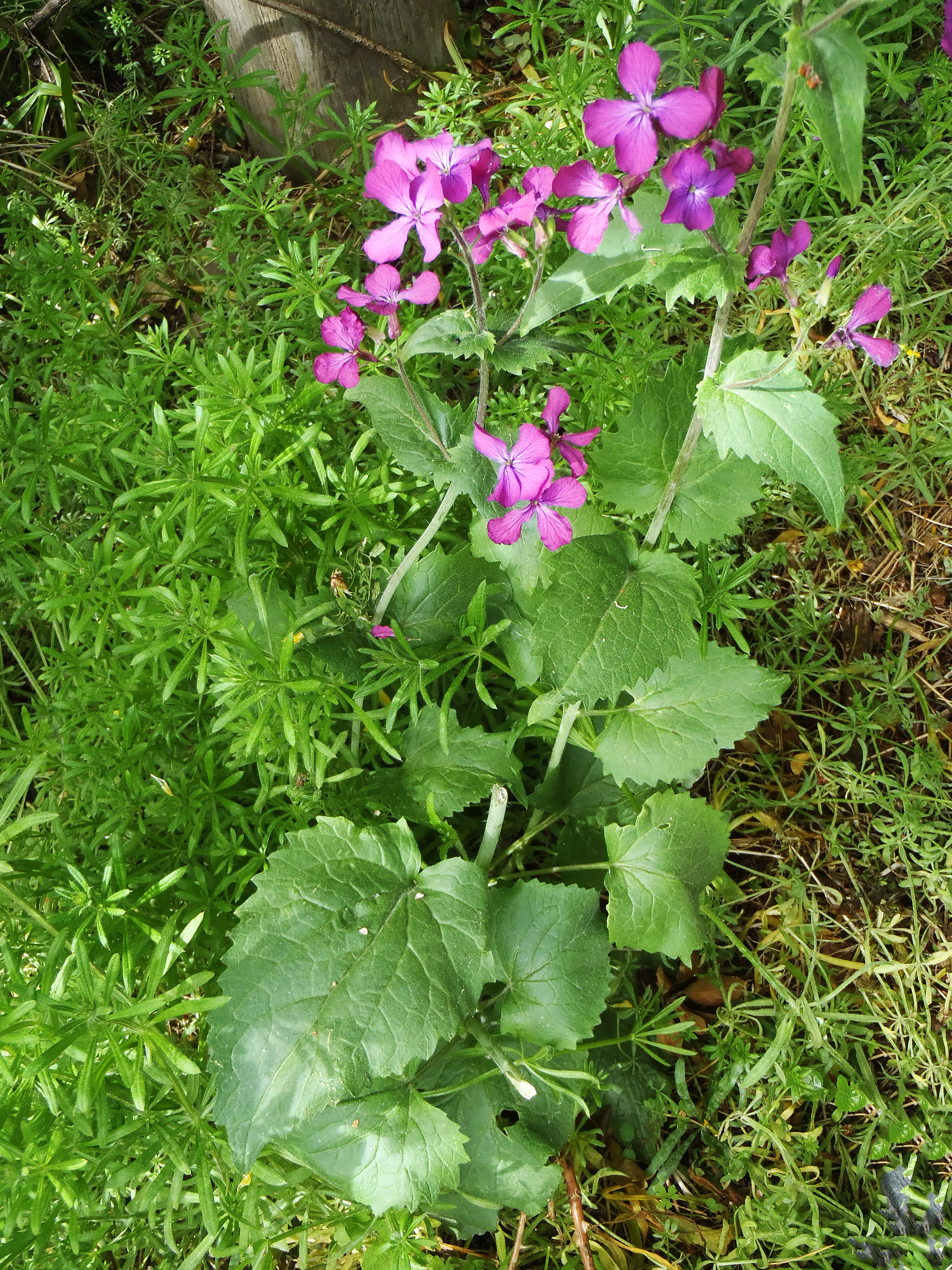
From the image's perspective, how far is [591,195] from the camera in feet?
3.90

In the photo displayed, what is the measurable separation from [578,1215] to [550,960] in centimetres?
61

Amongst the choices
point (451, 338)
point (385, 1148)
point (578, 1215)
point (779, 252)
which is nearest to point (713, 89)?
point (779, 252)

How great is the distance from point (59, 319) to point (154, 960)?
1.67 m

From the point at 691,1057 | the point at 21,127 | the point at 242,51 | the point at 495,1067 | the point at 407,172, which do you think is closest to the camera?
the point at 407,172

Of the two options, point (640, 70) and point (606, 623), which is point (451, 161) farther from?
point (606, 623)

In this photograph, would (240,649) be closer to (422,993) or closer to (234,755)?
(234,755)

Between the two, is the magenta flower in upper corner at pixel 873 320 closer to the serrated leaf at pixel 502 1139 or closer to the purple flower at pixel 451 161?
the purple flower at pixel 451 161

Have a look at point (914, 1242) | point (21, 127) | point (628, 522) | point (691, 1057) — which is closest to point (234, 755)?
point (628, 522)

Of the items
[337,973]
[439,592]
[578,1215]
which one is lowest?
[578,1215]

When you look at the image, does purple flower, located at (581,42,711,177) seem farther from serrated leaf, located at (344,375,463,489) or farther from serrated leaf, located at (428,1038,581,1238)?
serrated leaf, located at (428,1038,581,1238)

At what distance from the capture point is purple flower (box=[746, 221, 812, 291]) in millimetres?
1311

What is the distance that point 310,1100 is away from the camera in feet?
5.18

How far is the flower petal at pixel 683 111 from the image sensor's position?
42.4 inches

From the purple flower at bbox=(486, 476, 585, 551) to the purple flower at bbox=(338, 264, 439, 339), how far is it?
0.35 metres
